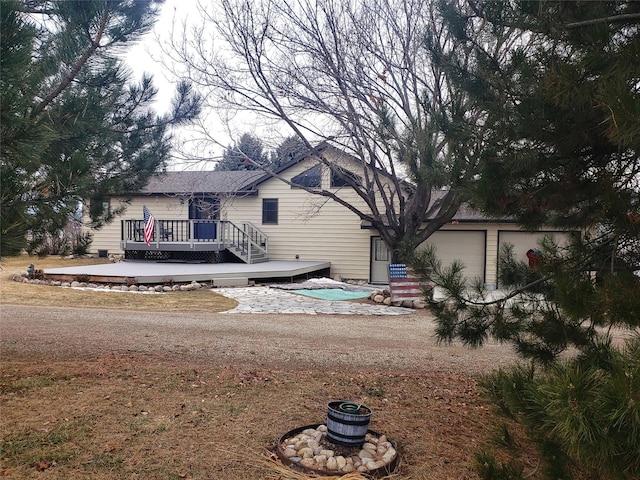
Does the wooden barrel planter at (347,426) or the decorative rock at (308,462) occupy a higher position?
the wooden barrel planter at (347,426)

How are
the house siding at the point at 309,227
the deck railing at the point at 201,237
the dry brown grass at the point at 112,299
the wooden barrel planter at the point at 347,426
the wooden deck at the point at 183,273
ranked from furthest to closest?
the house siding at the point at 309,227 → the deck railing at the point at 201,237 → the wooden deck at the point at 183,273 → the dry brown grass at the point at 112,299 → the wooden barrel planter at the point at 347,426

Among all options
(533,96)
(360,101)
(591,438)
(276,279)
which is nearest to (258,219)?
(276,279)

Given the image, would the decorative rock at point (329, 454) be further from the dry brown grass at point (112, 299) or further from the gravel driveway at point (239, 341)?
the dry brown grass at point (112, 299)

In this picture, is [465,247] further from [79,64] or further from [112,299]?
[79,64]

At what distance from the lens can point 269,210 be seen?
18.3m

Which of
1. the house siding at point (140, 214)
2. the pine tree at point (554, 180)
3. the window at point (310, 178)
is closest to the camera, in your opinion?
the pine tree at point (554, 180)

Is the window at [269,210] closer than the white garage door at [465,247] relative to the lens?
No

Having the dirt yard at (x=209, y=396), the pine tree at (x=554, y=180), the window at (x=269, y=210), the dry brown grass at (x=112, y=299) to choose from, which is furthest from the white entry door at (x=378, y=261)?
the pine tree at (x=554, y=180)

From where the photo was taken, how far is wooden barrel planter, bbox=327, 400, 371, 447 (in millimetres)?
3090

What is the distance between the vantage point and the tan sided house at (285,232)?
16.3 meters

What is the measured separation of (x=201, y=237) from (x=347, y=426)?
16206 mm

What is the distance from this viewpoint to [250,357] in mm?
5883

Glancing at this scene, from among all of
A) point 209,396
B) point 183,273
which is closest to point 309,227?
point 183,273

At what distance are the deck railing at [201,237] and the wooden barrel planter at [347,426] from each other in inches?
537
